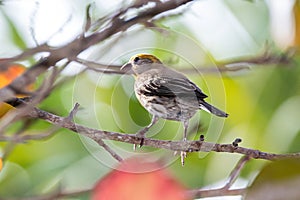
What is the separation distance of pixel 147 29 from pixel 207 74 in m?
0.05

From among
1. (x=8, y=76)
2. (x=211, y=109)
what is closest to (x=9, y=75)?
(x=8, y=76)

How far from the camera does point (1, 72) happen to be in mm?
275

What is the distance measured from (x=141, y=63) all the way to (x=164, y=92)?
0.07 feet

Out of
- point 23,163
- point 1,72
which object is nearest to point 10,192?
point 23,163

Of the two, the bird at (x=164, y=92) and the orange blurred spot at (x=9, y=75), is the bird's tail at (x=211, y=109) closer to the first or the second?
the bird at (x=164, y=92)

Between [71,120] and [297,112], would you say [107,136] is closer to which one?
[71,120]

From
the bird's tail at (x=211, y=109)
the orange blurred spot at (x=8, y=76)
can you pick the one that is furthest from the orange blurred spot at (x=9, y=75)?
the bird's tail at (x=211, y=109)

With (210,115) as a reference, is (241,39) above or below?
above

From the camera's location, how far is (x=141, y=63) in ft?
1.04

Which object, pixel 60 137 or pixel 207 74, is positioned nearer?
pixel 207 74

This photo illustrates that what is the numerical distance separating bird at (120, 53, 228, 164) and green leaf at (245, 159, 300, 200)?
52mm

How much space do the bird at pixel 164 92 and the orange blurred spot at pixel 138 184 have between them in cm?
2

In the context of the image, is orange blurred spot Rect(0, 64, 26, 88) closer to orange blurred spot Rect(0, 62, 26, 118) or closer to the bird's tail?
orange blurred spot Rect(0, 62, 26, 118)

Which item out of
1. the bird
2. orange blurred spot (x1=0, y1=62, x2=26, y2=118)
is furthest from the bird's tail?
orange blurred spot (x1=0, y1=62, x2=26, y2=118)
